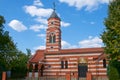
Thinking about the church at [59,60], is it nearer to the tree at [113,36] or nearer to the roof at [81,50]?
the roof at [81,50]

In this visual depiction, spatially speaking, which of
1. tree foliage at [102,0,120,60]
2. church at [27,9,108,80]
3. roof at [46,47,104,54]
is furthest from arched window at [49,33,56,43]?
tree foliage at [102,0,120,60]

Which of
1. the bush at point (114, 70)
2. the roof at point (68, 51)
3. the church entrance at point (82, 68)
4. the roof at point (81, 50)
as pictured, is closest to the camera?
the bush at point (114, 70)

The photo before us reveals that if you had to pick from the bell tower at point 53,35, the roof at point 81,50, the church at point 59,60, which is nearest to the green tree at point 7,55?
the church at point 59,60

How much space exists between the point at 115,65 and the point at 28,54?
217 feet

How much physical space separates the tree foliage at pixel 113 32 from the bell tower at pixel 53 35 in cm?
2668

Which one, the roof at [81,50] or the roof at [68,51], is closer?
the roof at [81,50]

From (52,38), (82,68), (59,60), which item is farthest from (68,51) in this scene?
(52,38)

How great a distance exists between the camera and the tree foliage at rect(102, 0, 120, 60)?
27967 mm

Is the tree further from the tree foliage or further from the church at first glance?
the church

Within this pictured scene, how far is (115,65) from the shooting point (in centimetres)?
3234

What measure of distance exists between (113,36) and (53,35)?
28.9 meters

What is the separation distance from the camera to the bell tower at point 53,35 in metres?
56.7

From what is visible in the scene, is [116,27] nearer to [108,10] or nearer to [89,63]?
[108,10]

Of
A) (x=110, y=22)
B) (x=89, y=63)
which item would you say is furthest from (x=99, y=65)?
(x=110, y=22)
